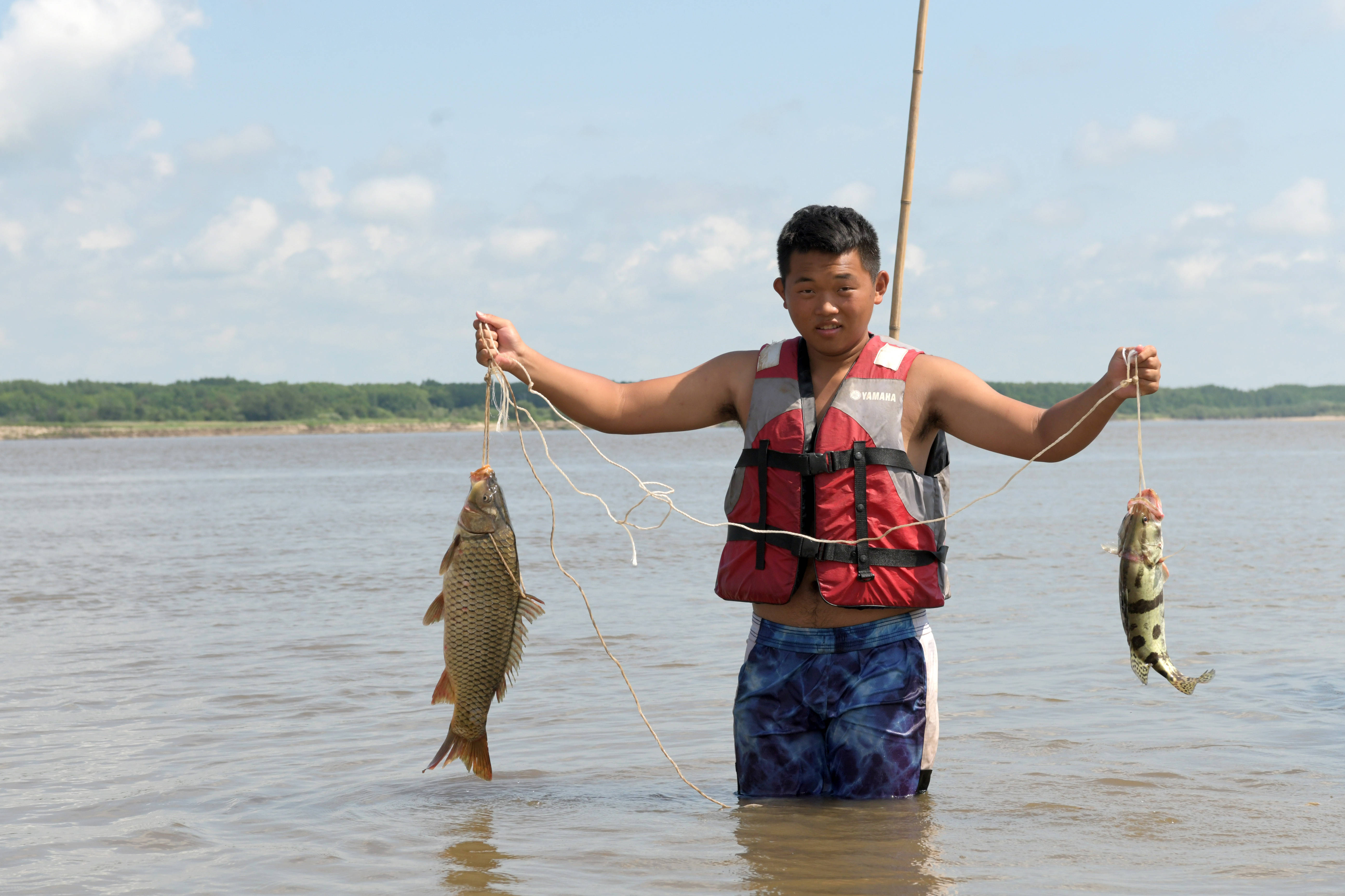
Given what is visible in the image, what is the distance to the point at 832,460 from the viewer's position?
448cm

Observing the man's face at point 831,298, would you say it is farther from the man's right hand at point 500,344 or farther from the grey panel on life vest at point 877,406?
the man's right hand at point 500,344

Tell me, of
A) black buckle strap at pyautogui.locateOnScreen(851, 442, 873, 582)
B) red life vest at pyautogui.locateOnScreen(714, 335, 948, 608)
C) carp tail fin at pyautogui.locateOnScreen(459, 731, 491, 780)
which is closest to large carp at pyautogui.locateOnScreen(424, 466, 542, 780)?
carp tail fin at pyautogui.locateOnScreen(459, 731, 491, 780)

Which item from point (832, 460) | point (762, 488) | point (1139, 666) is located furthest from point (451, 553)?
point (1139, 666)

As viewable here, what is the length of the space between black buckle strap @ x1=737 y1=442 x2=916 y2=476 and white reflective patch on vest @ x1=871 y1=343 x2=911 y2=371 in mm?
297

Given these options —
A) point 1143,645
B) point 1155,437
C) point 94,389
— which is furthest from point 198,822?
point 94,389

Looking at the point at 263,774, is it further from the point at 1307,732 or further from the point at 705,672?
the point at 1307,732

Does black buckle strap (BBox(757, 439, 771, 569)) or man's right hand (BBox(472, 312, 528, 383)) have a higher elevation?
man's right hand (BBox(472, 312, 528, 383))

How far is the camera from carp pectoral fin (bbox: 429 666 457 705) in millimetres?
4828

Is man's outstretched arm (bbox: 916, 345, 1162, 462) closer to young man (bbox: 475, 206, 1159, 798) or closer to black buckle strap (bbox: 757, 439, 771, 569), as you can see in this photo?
young man (bbox: 475, 206, 1159, 798)

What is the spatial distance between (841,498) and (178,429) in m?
116

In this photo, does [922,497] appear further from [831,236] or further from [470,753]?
[470,753]

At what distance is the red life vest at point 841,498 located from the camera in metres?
4.41

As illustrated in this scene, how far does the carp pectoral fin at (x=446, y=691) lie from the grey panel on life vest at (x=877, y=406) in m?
1.77

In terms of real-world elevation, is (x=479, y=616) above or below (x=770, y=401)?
below
